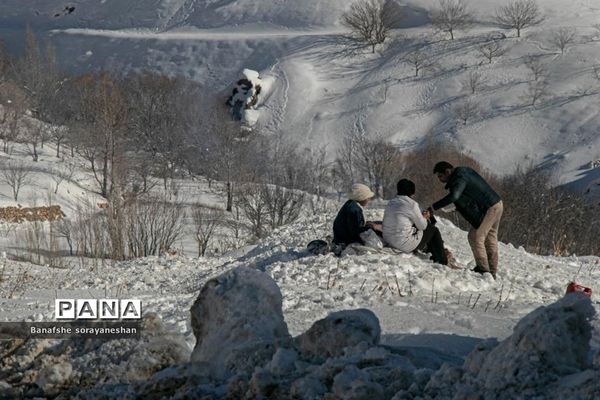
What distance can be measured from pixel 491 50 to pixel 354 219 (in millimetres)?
55218

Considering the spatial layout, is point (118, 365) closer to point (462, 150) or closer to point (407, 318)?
point (407, 318)

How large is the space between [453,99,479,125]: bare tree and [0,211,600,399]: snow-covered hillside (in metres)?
43.2

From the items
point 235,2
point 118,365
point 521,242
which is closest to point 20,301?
point 118,365

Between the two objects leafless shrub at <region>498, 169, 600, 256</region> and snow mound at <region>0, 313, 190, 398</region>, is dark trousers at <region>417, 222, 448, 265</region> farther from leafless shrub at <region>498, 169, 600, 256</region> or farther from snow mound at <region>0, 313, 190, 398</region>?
leafless shrub at <region>498, 169, 600, 256</region>

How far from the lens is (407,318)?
224 inches

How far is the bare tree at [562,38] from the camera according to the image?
61694 millimetres

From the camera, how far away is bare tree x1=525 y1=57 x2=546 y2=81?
58906 mm

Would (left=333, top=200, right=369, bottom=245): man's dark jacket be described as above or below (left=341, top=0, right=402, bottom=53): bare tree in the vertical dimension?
below

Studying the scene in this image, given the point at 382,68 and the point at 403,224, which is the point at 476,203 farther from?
the point at 382,68

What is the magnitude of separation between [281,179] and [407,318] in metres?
42.0

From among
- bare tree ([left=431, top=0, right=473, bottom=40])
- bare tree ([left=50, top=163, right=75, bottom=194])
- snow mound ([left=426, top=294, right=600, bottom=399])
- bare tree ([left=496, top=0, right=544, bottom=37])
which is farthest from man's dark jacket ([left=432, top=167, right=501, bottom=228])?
bare tree ([left=431, top=0, right=473, bottom=40])

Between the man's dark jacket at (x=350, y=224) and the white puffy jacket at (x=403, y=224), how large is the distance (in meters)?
0.33

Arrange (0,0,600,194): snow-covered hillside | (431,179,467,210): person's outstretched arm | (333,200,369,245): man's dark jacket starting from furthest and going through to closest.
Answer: (0,0,600,194): snow-covered hillside, (333,200,369,245): man's dark jacket, (431,179,467,210): person's outstretched arm

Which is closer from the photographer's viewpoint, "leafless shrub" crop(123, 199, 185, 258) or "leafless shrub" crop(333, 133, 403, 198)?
"leafless shrub" crop(123, 199, 185, 258)
